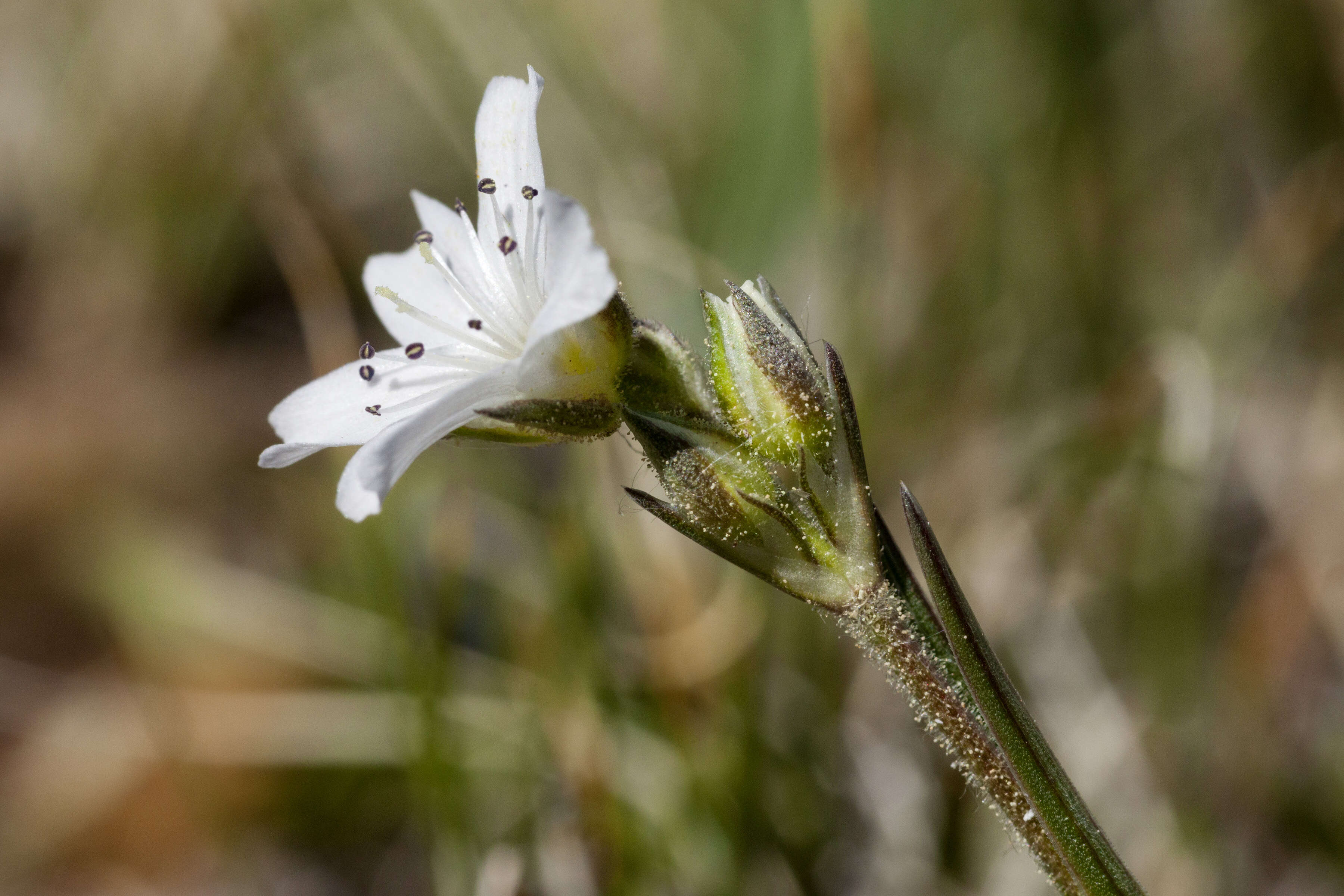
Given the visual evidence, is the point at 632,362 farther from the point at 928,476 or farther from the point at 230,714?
the point at 230,714

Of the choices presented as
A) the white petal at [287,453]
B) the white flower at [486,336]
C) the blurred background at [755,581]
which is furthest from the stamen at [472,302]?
the blurred background at [755,581]

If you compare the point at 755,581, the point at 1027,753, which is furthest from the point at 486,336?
the point at 755,581

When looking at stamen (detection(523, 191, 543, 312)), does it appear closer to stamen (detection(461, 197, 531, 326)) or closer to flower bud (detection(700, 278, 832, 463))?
stamen (detection(461, 197, 531, 326))

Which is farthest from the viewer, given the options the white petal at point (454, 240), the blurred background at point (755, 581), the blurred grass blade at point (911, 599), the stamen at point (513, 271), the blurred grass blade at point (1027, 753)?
the blurred background at point (755, 581)

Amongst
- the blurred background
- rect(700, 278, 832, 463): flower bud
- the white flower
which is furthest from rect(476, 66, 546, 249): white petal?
the blurred background

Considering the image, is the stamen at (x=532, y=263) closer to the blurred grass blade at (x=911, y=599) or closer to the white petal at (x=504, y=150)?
the white petal at (x=504, y=150)

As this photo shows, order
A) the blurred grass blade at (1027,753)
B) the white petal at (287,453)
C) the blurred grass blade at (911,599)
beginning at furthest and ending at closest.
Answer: the white petal at (287,453) < the blurred grass blade at (911,599) < the blurred grass blade at (1027,753)

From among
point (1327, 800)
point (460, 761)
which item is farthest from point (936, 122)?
point (460, 761)

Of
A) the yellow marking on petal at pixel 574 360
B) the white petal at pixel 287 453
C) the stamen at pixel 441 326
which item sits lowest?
the white petal at pixel 287 453
